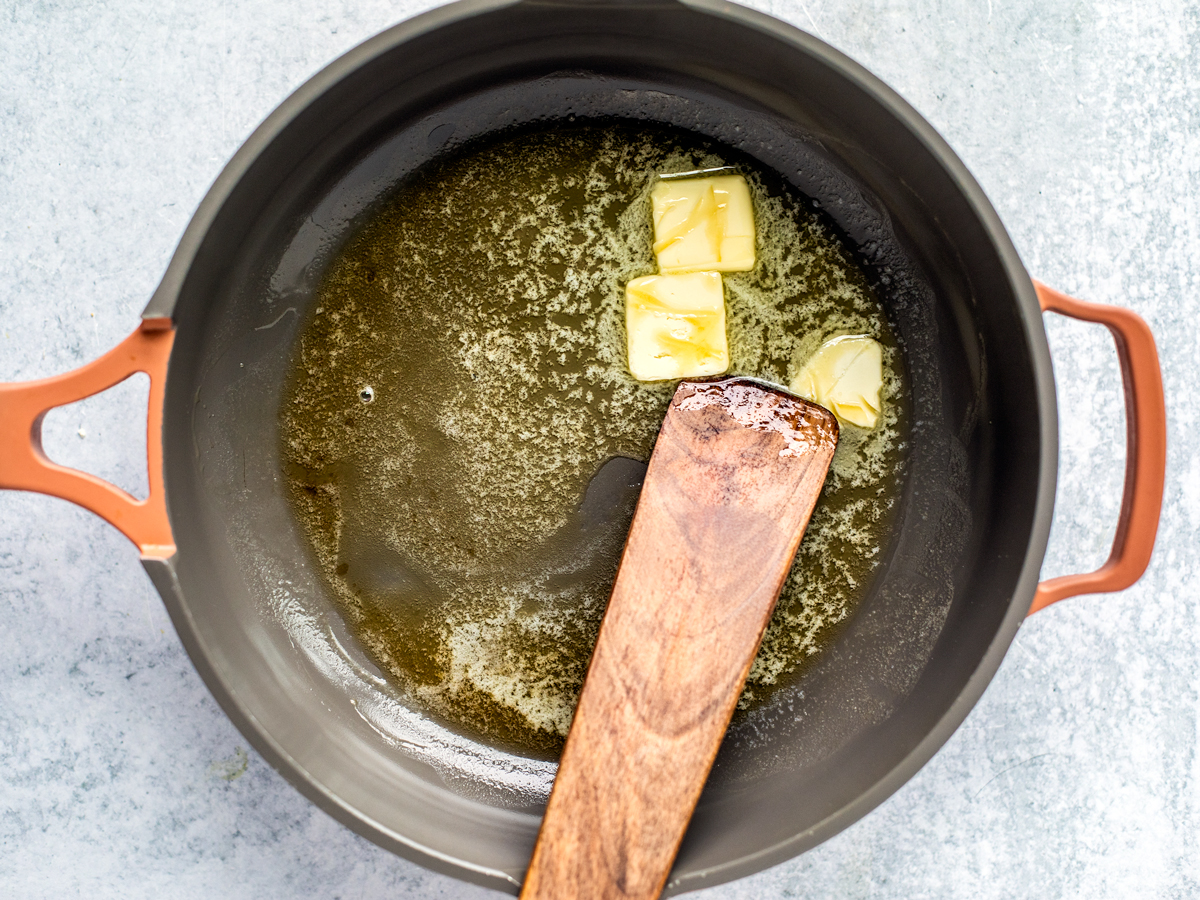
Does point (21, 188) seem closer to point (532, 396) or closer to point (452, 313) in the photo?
point (452, 313)

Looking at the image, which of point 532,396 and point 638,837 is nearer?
point 638,837

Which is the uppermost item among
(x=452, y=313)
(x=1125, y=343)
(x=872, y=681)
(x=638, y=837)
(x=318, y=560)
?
(x=452, y=313)

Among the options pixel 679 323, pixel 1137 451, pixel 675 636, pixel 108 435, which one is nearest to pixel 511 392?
pixel 679 323

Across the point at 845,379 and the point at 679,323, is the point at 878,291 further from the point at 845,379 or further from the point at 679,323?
the point at 679,323

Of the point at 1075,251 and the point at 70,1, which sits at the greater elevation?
the point at 70,1

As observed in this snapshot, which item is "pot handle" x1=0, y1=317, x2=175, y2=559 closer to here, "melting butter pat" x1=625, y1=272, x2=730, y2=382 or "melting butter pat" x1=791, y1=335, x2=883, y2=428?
"melting butter pat" x1=625, y1=272, x2=730, y2=382

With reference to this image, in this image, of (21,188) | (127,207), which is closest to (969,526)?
(127,207)

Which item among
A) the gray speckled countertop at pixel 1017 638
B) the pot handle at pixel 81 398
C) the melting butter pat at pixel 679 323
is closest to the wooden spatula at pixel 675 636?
the melting butter pat at pixel 679 323
